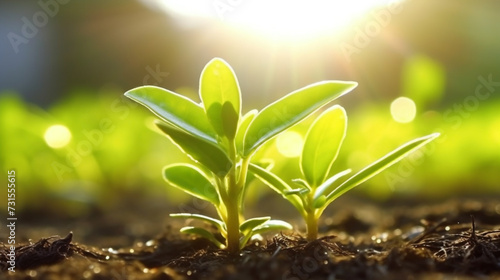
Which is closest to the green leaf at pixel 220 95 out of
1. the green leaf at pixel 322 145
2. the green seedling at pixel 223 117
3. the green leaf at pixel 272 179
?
the green seedling at pixel 223 117

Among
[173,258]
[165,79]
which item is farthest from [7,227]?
[165,79]

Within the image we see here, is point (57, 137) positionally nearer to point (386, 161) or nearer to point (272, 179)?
point (272, 179)

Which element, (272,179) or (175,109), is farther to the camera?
(272,179)

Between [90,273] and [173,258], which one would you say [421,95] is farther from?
[90,273]

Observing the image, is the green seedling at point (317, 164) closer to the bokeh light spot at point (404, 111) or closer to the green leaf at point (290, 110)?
the green leaf at point (290, 110)

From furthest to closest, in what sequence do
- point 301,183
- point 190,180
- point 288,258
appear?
1. point 190,180
2. point 301,183
3. point 288,258

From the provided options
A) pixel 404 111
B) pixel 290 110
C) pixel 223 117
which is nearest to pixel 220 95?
pixel 223 117
